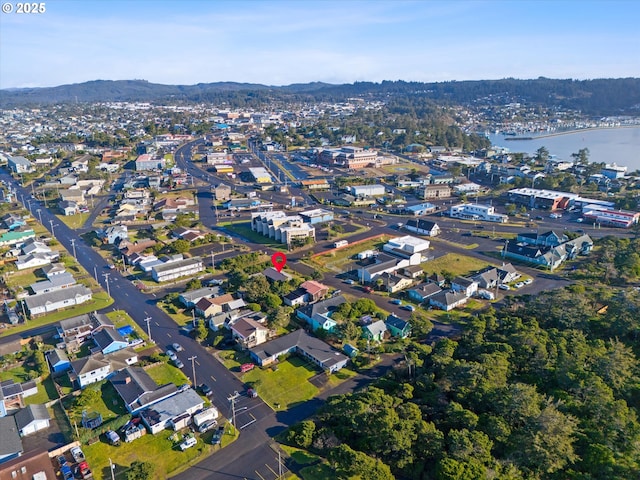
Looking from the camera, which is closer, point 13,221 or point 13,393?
point 13,393

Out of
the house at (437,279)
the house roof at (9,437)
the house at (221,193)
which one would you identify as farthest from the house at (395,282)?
the house at (221,193)

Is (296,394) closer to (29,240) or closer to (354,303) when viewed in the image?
(354,303)

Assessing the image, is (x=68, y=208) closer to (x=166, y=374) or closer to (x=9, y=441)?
(x=166, y=374)

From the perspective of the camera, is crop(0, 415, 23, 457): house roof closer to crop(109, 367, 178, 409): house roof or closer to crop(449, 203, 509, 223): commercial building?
crop(109, 367, 178, 409): house roof

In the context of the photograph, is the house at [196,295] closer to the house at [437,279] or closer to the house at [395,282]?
the house at [395,282]

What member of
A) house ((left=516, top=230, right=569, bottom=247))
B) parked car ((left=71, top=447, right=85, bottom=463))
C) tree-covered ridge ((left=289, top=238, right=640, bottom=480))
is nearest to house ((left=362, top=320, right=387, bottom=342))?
tree-covered ridge ((left=289, top=238, right=640, bottom=480))

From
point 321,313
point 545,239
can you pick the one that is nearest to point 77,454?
point 321,313
